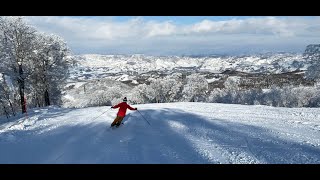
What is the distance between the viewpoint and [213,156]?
24.4 ft

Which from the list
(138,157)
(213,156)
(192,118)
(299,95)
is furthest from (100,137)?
(299,95)

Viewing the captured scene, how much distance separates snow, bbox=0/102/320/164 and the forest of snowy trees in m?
12.9

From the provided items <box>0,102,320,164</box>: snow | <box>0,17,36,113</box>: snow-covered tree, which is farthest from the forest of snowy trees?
<box>0,102,320,164</box>: snow

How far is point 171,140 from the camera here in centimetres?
940

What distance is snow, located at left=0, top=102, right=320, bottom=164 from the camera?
7305 millimetres

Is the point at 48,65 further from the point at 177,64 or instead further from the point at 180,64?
the point at 180,64

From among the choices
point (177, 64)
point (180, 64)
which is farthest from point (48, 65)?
point (180, 64)

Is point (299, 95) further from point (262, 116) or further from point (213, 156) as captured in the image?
point (213, 156)

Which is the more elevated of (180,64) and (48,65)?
(48,65)

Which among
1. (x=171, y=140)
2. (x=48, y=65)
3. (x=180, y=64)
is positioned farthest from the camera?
(x=180, y=64)

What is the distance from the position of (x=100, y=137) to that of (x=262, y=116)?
7914 millimetres

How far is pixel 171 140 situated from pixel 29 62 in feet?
74.6

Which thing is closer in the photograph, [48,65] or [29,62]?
[29,62]

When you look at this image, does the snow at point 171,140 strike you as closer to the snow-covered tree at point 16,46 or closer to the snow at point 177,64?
the snow-covered tree at point 16,46
